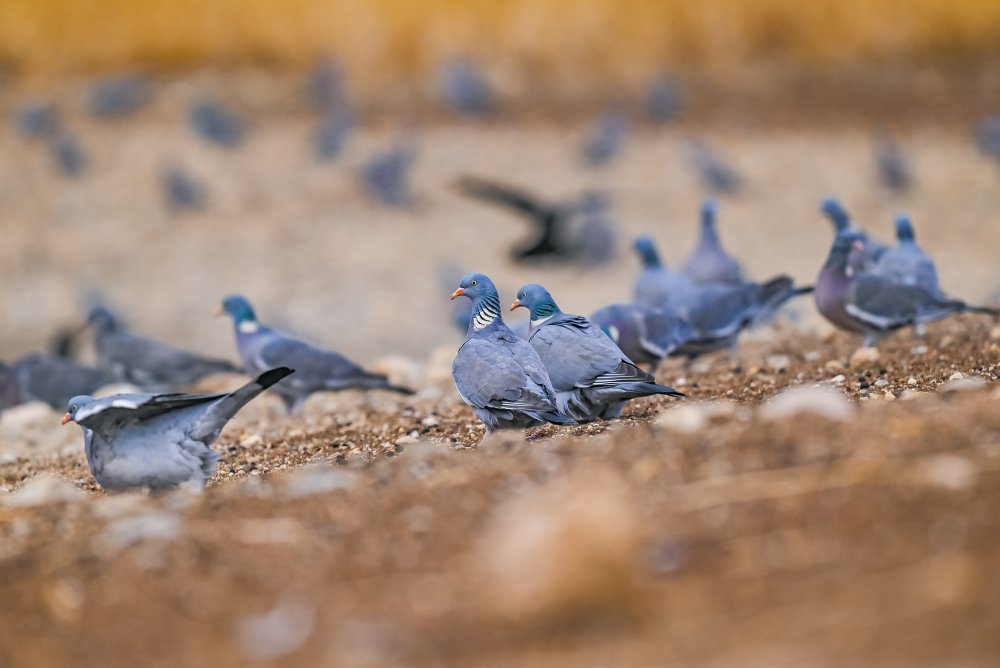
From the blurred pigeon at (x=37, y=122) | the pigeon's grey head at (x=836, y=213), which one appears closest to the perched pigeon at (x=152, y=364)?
the pigeon's grey head at (x=836, y=213)

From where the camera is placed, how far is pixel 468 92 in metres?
19.9

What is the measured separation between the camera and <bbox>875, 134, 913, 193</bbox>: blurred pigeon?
16750mm

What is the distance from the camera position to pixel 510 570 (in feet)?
10.8

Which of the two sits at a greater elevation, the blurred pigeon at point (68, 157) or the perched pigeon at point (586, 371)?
the blurred pigeon at point (68, 157)

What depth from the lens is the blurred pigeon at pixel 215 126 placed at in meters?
19.0

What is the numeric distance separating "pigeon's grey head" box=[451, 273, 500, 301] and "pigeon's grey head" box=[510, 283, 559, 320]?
235mm

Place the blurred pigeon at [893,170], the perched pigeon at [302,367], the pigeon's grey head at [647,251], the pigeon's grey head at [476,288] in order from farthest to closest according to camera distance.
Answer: the blurred pigeon at [893,170]
the pigeon's grey head at [647,251]
the perched pigeon at [302,367]
the pigeon's grey head at [476,288]

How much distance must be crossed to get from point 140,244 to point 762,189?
7.75m

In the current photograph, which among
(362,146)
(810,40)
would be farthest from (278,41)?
(810,40)

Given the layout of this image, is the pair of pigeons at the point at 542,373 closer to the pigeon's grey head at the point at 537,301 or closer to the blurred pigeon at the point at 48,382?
the pigeon's grey head at the point at 537,301

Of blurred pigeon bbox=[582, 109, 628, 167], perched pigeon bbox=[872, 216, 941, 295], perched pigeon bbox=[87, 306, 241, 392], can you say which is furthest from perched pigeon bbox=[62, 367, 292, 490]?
blurred pigeon bbox=[582, 109, 628, 167]

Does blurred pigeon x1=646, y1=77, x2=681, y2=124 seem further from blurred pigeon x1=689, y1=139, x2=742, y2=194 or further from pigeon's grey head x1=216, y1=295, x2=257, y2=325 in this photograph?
pigeon's grey head x1=216, y1=295, x2=257, y2=325

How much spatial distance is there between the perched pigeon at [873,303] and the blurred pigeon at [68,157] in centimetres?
1287

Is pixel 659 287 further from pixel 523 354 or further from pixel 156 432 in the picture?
pixel 156 432
